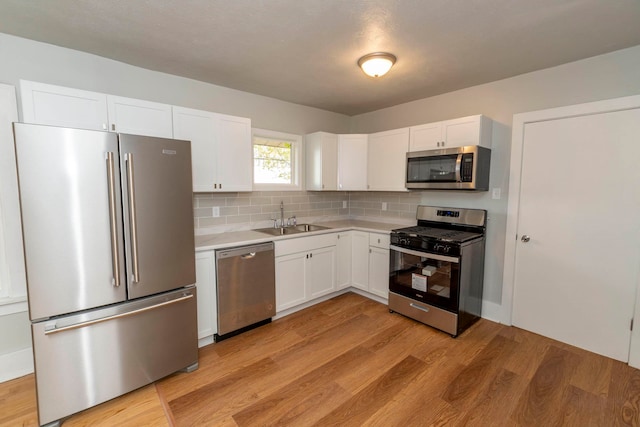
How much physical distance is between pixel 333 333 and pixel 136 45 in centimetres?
309

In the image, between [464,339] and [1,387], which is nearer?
[1,387]

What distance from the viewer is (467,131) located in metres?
2.89

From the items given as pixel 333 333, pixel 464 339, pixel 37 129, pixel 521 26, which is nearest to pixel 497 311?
pixel 464 339

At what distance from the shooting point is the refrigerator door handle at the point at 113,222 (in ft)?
5.82

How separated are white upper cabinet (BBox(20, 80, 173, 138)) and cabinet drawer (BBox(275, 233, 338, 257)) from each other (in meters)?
1.51

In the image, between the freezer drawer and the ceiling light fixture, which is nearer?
the freezer drawer

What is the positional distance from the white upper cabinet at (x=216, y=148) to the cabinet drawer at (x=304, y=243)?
72cm

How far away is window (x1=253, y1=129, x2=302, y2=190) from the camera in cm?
353

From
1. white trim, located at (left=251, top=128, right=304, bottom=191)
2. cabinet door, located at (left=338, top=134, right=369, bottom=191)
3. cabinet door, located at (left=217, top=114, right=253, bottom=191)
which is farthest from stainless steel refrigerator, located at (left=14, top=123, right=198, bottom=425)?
cabinet door, located at (left=338, top=134, right=369, bottom=191)

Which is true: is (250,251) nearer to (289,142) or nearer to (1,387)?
(289,142)

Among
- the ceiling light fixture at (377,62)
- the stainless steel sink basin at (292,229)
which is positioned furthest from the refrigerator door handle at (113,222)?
the ceiling light fixture at (377,62)

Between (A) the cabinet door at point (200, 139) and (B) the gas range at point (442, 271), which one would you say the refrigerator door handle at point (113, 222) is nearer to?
(A) the cabinet door at point (200, 139)

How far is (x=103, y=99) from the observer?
2.21 meters

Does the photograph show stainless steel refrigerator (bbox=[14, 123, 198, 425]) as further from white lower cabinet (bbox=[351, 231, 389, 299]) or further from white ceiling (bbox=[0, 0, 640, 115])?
white lower cabinet (bbox=[351, 231, 389, 299])
